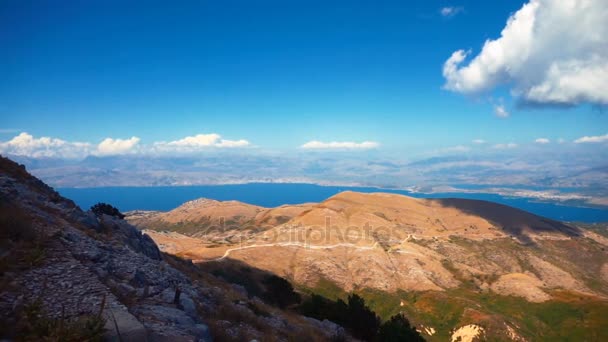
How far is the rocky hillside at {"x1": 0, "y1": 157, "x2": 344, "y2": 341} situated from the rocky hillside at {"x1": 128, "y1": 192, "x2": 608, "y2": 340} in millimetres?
69987

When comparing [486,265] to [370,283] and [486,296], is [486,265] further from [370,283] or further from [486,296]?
[370,283]

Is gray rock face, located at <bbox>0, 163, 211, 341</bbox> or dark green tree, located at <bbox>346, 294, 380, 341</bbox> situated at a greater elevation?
gray rock face, located at <bbox>0, 163, 211, 341</bbox>

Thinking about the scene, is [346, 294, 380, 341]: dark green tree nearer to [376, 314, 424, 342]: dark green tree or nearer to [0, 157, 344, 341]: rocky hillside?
[376, 314, 424, 342]: dark green tree

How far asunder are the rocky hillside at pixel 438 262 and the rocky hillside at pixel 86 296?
69987 mm

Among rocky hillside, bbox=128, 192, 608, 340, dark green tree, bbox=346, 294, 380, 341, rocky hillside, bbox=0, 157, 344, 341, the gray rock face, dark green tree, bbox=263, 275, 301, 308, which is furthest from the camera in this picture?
rocky hillside, bbox=128, 192, 608, 340

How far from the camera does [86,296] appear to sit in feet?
35.3

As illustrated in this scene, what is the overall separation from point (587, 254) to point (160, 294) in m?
195

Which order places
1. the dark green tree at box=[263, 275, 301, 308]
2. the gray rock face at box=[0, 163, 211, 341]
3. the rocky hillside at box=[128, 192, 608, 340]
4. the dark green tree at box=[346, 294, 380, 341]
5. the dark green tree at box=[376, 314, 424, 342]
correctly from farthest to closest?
the rocky hillside at box=[128, 192, 608, 340], the dark green tree at box=[263, 275, 301, 308], the dark green tree at box=[346, 294, 380, 341], the dark green tree at box=[376, 314, 424, 342], the gray rock face at box=[0, 163, 211, 341]

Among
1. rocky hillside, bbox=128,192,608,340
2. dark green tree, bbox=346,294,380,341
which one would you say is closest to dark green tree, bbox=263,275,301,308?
dark green tree, bbox=346,294,380,341

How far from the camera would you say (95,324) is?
7887 mm

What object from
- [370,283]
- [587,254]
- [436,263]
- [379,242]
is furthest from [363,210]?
[587,254]

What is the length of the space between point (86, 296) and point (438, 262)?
5139 inches

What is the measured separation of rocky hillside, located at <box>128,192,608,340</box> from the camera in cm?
8538

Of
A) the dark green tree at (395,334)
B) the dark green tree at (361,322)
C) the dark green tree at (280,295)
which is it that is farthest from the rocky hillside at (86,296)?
the dark green tree at (280,295)
